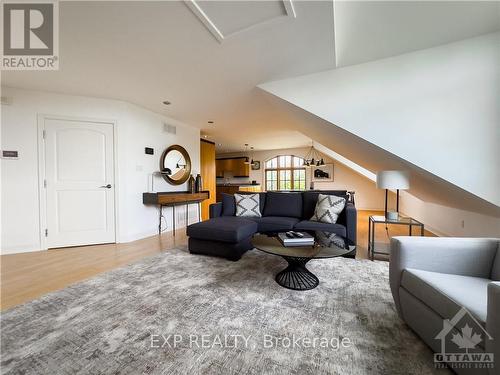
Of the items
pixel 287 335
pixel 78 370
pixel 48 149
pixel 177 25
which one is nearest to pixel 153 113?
pixel 48 149

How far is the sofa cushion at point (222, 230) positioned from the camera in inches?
102

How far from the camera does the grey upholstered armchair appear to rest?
3.39 ft

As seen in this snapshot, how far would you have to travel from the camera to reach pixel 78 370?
1.10m

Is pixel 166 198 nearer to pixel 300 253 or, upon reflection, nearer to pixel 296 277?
pixel 296 277

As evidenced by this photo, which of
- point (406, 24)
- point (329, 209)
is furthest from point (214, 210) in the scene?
point (406, 24)

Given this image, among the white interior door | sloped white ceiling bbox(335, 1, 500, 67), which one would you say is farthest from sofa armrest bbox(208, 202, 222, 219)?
sloped white ceiling bbox(335, 1, 500, 67)

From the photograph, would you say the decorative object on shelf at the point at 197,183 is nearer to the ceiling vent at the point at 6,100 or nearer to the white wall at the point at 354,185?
the ceiling vent at the point at 6,100

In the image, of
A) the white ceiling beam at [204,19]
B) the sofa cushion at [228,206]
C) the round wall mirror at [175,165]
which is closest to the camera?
the white ceiling beam at [204,19]

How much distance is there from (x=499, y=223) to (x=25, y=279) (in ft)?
17.1

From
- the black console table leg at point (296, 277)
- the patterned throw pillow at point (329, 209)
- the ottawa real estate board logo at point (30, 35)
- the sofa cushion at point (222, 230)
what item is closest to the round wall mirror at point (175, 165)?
the sofa cushion at point (222, 230)

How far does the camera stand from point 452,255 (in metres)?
1.37

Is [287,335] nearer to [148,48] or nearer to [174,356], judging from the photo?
[174,356]

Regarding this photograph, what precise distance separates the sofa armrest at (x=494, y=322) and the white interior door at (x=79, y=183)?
14.0ft

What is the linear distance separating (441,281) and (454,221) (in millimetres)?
3019
